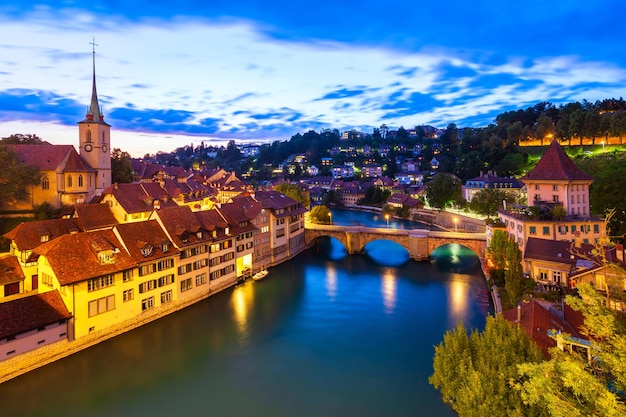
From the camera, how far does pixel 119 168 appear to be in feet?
183

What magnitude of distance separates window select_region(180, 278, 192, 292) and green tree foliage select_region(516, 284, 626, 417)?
27041 millimetres

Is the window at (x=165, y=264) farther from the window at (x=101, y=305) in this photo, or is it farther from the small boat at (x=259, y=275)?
the small boat at (x=259, y=275)

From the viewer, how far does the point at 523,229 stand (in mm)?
34938

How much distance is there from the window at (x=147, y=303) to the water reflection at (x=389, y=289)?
17732mm

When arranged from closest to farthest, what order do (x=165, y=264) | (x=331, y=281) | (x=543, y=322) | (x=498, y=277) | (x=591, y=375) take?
(x=591, y=375) < (x=543, y=322) < (x=165, y=264) < (x=498, y=277) < (x=331, y=281)

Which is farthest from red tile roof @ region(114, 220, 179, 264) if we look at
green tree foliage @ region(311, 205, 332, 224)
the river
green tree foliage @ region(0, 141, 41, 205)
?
green tree foliage @ region(311, 205, 332, 224)

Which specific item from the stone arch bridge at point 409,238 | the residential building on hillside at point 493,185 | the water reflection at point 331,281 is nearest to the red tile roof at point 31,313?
the water reflection at point 331,281

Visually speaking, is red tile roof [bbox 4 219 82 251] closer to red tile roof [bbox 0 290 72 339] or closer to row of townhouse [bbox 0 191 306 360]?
row of townhouse [bbox 0 191 306 360]

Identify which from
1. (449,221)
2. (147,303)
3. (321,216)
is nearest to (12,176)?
(147,303)

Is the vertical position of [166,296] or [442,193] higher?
[442,193]

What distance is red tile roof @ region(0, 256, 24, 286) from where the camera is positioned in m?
25.6

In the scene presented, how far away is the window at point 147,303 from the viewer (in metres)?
28.0

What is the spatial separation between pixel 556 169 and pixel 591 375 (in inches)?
1413

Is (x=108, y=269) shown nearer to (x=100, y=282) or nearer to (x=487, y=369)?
(x=100, y=282)
